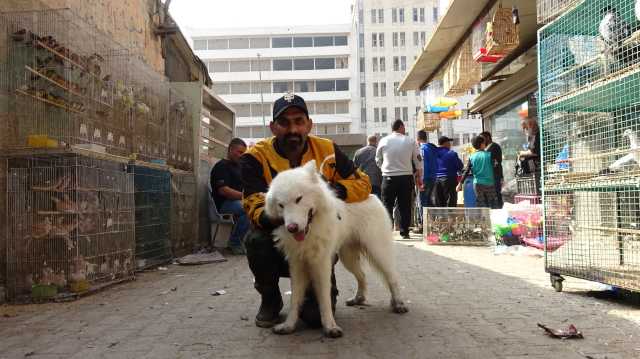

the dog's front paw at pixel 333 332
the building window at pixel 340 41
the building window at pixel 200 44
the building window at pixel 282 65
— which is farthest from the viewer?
the building window at pixel 200 44

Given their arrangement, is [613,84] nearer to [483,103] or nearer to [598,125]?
[598,125]

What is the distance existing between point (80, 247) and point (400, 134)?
21.5ft

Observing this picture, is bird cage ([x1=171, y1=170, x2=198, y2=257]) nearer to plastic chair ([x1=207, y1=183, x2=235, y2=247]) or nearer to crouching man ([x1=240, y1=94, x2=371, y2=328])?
plastic chair ([x1=207, y1=183, x2=235, y2=247])

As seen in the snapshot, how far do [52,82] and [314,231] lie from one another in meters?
3.48

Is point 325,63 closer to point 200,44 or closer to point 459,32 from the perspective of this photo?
point 200,44

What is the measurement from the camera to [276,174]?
12.0ft

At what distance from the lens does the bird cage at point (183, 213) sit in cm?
755

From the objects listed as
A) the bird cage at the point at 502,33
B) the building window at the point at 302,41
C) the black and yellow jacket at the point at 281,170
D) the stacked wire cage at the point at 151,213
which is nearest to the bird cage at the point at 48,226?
the stacked wire cage at the point at 151,213

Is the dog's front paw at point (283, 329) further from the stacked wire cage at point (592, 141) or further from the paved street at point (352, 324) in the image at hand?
the stacked wire cage at point (592, 141)

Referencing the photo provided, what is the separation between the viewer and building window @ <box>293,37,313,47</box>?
68.2 meters

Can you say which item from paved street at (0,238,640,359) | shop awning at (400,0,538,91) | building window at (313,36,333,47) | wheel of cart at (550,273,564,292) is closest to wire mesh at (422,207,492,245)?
paved street at (0,238,640,359)

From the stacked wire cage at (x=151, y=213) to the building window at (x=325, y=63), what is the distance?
6199cm

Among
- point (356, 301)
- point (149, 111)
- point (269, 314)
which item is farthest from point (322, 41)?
point (269, 314)

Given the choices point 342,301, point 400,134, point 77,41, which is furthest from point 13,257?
point 400,134
